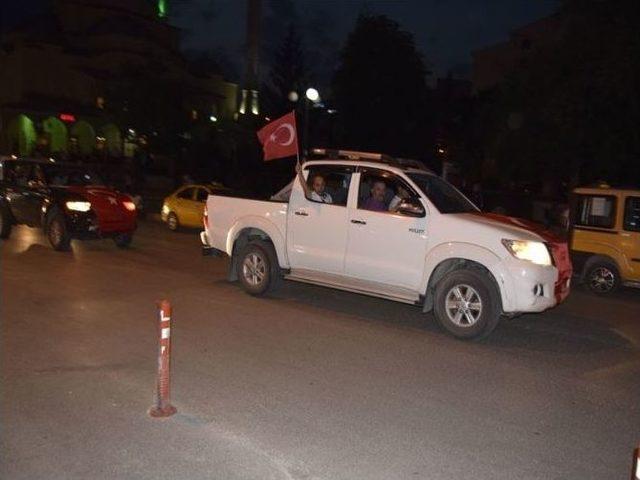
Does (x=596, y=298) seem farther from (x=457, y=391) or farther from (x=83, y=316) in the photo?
(x=83, y=316)

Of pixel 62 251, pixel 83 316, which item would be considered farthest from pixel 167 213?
pixel 83 316

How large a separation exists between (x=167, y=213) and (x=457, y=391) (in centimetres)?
1449

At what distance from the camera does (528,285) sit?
7492 mm

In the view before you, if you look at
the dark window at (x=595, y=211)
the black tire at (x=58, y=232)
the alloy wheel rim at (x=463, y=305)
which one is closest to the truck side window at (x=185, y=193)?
the black tire at (x=58, y=232)

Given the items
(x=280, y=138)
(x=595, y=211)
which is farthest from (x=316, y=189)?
(x=595, y=211)

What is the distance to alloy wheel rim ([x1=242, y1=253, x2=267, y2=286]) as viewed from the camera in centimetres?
966

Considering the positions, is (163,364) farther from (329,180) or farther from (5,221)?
(5,221)

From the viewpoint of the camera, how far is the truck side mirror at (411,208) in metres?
8.20

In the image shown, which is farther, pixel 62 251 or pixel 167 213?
pixel 167 213

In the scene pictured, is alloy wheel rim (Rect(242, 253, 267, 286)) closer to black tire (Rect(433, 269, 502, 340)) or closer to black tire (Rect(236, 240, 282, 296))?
black tire (Rect(236, 240, 282, 296))

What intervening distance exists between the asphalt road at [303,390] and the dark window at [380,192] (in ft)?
4.86

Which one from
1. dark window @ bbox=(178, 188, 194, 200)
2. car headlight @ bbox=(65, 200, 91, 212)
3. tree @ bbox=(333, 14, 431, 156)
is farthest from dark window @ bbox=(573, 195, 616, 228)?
tree @ bbox=(333, 14, 431, 156)

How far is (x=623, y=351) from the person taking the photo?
25.4ft

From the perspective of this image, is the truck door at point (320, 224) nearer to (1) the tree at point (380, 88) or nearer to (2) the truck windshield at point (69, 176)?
(2) the truck windshield at point (69, 176)
